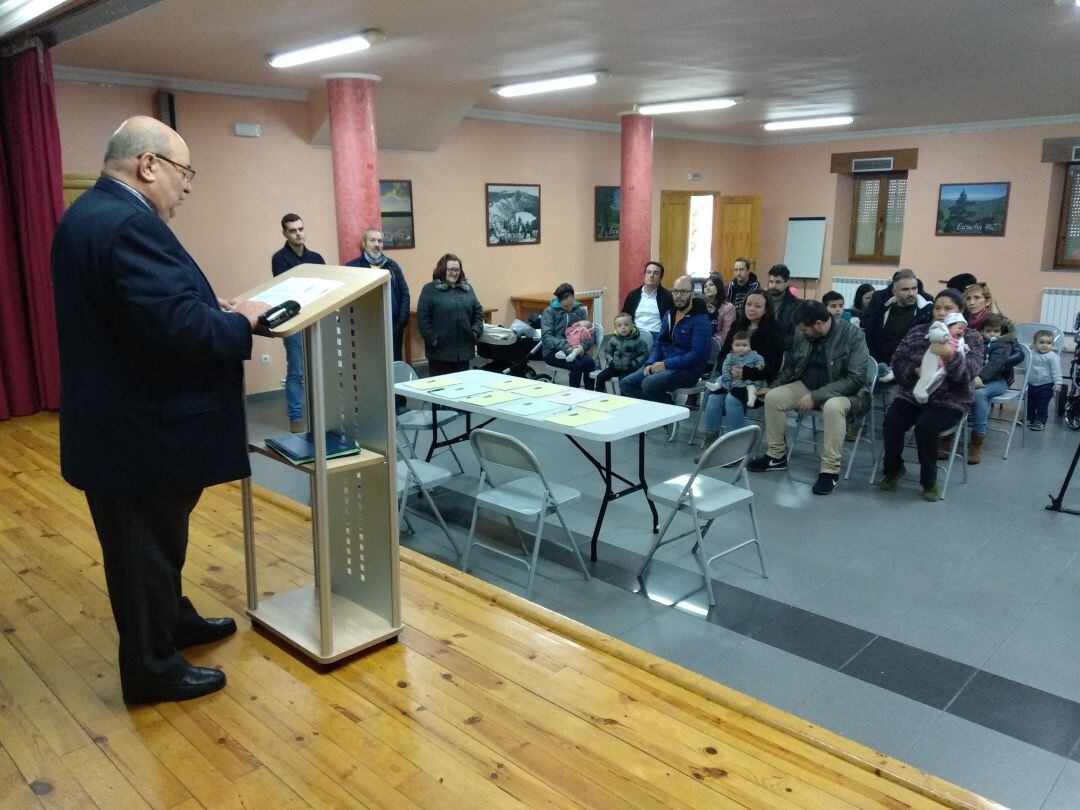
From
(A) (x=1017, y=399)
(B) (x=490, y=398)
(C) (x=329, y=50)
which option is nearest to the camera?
(B) (x=490, y=398)

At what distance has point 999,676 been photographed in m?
3.05

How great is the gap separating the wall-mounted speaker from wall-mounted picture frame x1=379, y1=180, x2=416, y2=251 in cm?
222

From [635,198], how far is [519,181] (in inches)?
57.6

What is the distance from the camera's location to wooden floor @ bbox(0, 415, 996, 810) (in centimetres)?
195

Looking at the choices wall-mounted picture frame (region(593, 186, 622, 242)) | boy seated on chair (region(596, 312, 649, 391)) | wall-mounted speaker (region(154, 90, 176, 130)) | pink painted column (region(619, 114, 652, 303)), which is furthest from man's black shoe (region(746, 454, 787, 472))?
wall-mounted picture frame (region(593, 186, 622, 242))

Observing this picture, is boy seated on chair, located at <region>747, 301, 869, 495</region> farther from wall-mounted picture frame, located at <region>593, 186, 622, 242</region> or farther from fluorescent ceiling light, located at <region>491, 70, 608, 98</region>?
wall-mounted picture frame, located at <region>593, 186, 622, 242</region>

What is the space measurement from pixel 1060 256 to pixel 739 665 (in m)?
9.59

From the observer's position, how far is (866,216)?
12008mm

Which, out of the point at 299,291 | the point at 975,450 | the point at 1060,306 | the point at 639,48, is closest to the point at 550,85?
the point at 639,48

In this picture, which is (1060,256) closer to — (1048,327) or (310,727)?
(1048,327)

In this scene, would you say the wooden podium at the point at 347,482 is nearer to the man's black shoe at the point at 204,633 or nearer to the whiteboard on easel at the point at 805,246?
the man's black shoe at the point at 204,633

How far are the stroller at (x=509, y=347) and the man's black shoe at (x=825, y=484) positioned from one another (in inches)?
112

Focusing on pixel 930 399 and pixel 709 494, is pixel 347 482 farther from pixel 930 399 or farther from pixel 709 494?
pixel 930 399

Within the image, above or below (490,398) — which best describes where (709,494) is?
below
